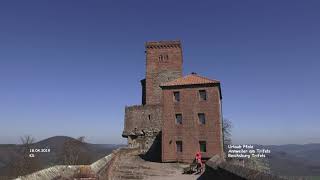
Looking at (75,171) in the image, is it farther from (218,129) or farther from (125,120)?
(125,120)

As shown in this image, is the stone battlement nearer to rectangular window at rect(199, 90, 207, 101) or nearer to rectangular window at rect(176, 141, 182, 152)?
rectangular window at rect(199, 90, 207, 101)

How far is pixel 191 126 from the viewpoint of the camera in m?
33.1

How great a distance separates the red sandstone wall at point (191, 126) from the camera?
3241 cm

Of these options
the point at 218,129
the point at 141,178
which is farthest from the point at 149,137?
the point at 141,178

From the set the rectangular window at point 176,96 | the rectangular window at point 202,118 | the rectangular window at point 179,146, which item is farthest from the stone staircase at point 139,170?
the rectangular window at point 176,96

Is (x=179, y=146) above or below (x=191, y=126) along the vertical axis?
below

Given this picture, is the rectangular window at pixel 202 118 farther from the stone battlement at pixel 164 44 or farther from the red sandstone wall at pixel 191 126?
the stone battlement at pixel 164 44

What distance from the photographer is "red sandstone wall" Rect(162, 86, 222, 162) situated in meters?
32.4

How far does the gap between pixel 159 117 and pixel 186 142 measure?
45.7 ft

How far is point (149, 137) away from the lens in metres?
46.0

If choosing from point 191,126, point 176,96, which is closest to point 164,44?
point 176,96

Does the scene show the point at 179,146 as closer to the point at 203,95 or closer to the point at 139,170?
the point at 203,95

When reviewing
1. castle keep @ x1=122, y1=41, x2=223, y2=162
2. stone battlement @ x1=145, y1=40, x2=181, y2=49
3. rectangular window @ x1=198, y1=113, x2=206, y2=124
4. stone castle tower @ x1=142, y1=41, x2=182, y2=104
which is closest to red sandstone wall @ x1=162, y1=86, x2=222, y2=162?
castle keep @ x1=122, y1=41, x2=223, y2=162

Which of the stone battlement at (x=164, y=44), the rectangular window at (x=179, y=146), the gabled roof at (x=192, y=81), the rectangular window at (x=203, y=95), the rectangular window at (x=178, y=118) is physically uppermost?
the stone battlement at (x=164, y=44)
